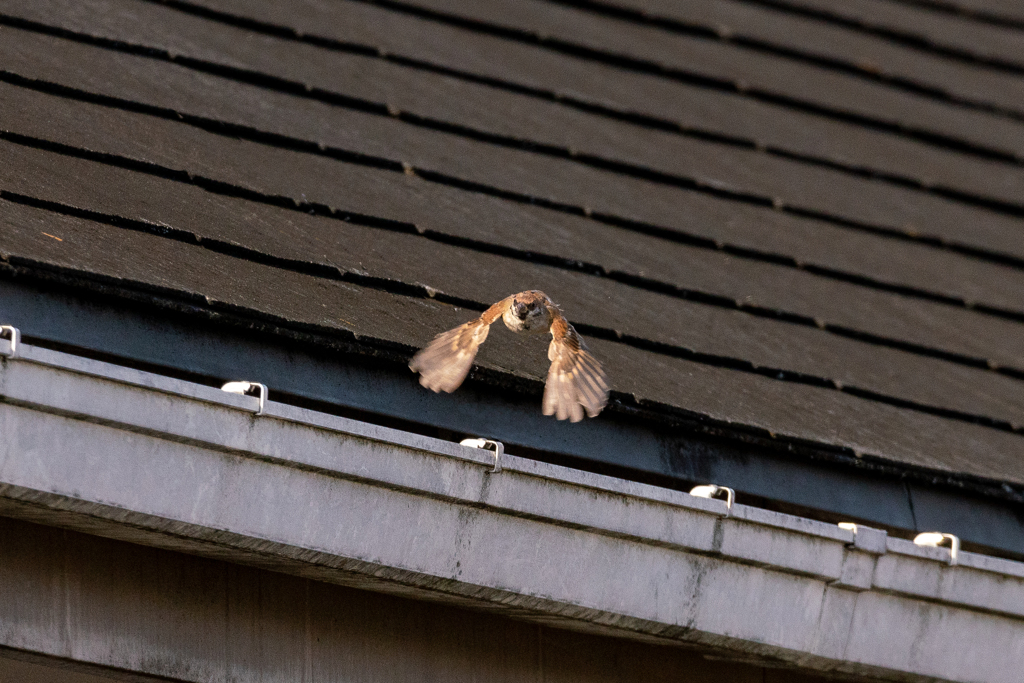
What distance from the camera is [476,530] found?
86.1 inches

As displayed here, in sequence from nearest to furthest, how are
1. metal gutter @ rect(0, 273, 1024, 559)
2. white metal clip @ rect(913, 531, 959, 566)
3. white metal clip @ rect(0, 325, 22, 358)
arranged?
white metal clip @ rect(0, 325, 22, 358)
metal gutter @ rect(0, 273, 1024, 559)
white metal clip @ rect(913, 531, 959, 566)

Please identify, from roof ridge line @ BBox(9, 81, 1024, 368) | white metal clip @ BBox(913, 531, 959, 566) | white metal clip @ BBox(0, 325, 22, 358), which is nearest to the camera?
white metal clip @ BBox(0, 325, 22, 358)

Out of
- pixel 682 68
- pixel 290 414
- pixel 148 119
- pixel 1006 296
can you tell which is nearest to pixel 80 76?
pixel 148 119

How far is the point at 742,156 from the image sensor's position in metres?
3.94

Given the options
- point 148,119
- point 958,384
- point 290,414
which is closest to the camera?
point 290,414

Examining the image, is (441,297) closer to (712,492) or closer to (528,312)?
(528,312)

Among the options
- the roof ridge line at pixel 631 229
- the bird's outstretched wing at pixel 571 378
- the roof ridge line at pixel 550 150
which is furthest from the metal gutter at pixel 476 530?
the roof ridge line at pixel 550 150

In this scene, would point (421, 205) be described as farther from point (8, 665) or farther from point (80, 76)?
point (8, 665)

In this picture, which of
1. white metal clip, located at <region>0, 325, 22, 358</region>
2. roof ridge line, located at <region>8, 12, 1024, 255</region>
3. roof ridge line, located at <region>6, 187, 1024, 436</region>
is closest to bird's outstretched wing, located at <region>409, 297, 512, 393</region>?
roof ridge line, located at <region>6, 187, 1024, 436</region>

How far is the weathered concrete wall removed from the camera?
2094mm

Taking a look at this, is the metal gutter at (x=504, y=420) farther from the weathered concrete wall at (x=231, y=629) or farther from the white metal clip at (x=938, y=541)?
the weathered concrete wall at (x=231, y=629)

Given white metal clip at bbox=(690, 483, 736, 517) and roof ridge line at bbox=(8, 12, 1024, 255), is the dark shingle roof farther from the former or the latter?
white metal clip at bbox=(690, 483, 736, 517)

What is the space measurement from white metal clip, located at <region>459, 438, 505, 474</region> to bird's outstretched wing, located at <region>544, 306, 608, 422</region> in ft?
0.53

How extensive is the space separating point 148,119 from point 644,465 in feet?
3.96
